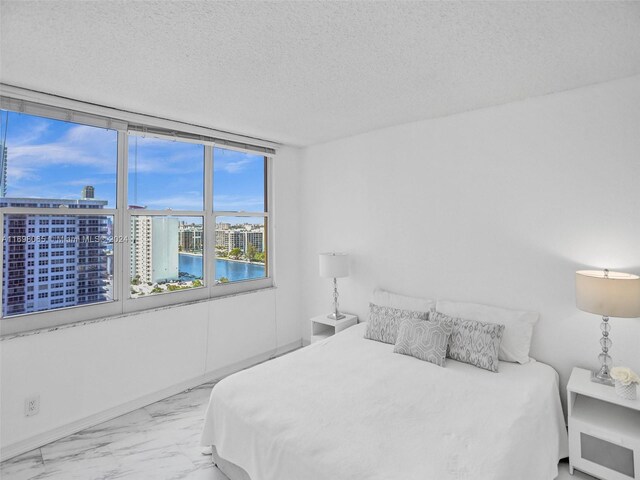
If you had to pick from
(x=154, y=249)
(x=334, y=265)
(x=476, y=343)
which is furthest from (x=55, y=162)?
(x=476, y=343)

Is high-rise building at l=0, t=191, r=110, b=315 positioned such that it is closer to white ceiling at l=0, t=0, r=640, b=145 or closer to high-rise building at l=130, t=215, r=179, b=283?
Result: high-rise building at l=130, t=215, r=179, b=283

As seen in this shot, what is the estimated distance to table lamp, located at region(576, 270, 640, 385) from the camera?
197 centimetres

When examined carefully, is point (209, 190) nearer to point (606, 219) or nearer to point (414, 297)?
point (414, 297)

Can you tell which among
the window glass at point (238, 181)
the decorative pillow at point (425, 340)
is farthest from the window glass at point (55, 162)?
the decorative pillow at point (425, 340)

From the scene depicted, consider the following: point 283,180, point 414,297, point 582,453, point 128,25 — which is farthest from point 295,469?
point 283,180

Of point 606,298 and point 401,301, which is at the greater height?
point 606,298

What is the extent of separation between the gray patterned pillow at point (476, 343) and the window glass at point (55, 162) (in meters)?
3.10

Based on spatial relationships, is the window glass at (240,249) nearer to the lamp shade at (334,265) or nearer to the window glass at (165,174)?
the window glass at (165,174)

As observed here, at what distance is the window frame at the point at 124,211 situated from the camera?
8.00ft

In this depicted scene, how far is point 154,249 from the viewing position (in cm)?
320

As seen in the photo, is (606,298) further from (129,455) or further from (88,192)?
(88,192)

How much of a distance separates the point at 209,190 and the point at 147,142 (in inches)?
28.9

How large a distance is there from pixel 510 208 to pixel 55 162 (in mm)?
3674

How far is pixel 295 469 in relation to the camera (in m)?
1.55
